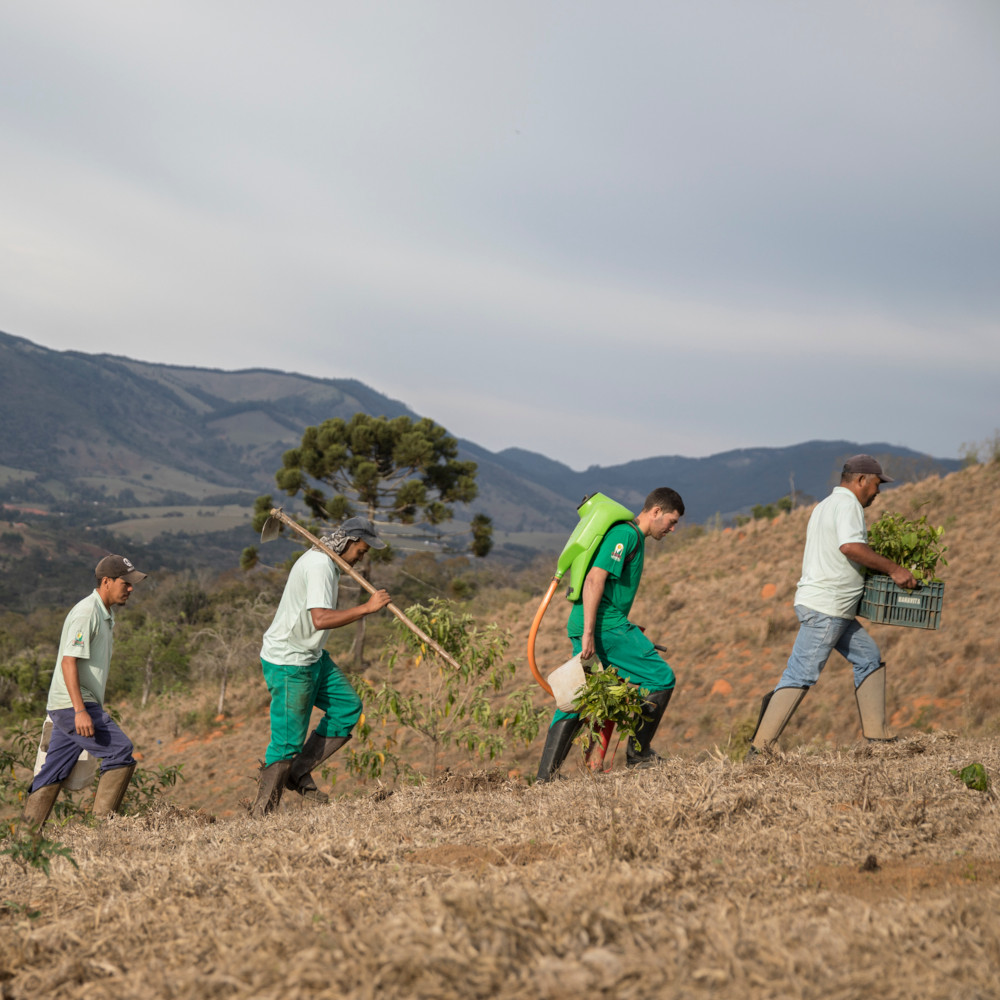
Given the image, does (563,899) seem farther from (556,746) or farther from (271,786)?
(271,786)

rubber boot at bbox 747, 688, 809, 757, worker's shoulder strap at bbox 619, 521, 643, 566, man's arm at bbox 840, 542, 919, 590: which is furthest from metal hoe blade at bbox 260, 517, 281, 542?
man's arm at bbox 840, 542, 919, 590

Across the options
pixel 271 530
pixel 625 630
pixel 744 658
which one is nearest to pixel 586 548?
pixel 625 630

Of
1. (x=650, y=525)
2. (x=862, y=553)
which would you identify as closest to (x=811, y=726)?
(x=862, y=553)

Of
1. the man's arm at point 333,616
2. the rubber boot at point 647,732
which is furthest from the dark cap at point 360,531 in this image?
the rubber boot at point 647,732

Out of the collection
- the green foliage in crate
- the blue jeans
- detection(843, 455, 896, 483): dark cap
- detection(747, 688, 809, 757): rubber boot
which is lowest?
detection(747, 688, 809, 757): rubber boot

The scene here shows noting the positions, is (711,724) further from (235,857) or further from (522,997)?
(522,997)

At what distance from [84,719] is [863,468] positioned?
4806mm

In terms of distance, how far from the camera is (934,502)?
1454 centimetres

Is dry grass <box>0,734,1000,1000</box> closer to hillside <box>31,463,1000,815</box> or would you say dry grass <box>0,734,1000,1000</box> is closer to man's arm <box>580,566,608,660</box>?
man's arm <box>580,566,608,660</box>

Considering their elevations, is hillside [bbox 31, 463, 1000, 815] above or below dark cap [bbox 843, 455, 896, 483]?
below

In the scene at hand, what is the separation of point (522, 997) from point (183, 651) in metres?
20.4

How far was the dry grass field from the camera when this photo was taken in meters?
1.92

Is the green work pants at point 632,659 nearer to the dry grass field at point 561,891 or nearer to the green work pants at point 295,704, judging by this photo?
the dry grass field at point 561,891

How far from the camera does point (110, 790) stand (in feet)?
16.4
